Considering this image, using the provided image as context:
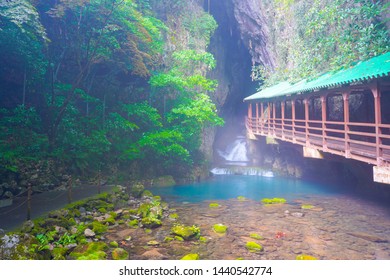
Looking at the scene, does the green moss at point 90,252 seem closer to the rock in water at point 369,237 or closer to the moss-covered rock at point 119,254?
the moss-covered rock at point 119,254

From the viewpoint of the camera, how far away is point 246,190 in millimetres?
15977

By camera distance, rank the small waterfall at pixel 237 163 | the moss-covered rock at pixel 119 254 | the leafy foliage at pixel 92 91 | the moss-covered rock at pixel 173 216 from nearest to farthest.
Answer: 1. the moss-covered rock at pixel 119 254
2. the moss-covered rock at pixel 173 216
3. the leafy foliage at pixel 92 91
4. the small waterfall at pixel 237 163

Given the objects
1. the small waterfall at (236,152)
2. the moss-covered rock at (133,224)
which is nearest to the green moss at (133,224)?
the moss-covered rock at (133,224)

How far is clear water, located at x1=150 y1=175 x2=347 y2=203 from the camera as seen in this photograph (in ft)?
46.5

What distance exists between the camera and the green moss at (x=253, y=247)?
24.0 ft

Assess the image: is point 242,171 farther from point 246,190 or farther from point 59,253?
point 59,253

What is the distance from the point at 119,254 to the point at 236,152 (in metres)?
24.1

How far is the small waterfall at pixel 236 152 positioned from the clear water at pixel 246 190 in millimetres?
9451

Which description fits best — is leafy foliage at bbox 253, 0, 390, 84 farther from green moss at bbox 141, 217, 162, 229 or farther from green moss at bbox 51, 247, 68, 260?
green moss at bbox 51, 247, 68, 260

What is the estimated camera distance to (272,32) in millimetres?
25625

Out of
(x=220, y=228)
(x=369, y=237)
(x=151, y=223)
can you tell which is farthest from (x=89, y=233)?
(x=369, y=237)

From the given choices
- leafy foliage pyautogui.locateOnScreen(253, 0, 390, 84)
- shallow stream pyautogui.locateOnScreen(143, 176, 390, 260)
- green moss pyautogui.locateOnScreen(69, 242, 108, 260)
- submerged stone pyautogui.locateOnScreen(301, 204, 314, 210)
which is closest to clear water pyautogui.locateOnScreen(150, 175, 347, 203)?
shallow stream pyautogui.locateOnScreen(143, 176, 390, 260)

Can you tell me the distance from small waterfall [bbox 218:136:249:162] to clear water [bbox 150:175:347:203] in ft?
31.0
